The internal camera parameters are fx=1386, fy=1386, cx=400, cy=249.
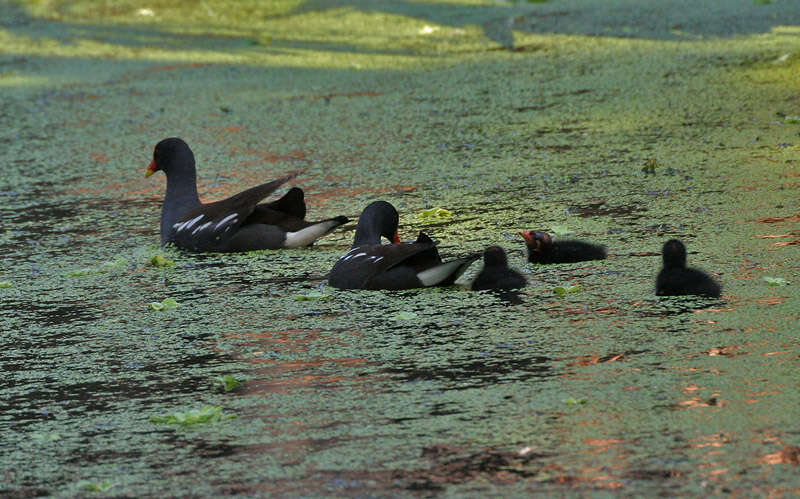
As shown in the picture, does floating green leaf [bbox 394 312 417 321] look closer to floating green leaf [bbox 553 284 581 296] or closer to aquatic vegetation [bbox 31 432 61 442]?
floating green leaf [bbox 553 284 581 296]

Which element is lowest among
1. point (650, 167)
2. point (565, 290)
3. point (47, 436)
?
point (47, 436)

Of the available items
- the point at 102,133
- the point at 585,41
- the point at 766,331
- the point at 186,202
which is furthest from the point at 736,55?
the point at 766,331

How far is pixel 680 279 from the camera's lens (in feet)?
13.9

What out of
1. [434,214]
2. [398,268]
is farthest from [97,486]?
[434,214]

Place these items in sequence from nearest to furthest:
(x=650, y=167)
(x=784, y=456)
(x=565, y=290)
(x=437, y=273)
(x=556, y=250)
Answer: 1. (x=784, y=456)
2. (x=565, y=290)
3. (x=437, y=273)
4. (x=556, y=250)
5. (x=650, y=167)

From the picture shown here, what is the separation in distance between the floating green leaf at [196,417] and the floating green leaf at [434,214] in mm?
2469

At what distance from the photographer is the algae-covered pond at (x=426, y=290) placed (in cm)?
308

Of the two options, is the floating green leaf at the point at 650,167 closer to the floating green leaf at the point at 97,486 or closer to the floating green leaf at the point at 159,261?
the floating green leaf at the point at 159,261

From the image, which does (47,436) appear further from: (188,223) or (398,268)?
(188,223)

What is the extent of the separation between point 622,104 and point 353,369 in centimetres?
468

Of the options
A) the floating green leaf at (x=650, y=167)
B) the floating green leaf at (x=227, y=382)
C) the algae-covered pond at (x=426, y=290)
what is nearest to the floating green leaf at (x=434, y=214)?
the algae-covered pond at (x=426, y=290)

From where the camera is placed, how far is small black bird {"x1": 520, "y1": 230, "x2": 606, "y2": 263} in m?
4.76

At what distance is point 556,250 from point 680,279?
0.63 metres

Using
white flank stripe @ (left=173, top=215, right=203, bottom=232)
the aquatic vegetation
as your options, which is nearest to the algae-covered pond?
the aquatic vegetation
